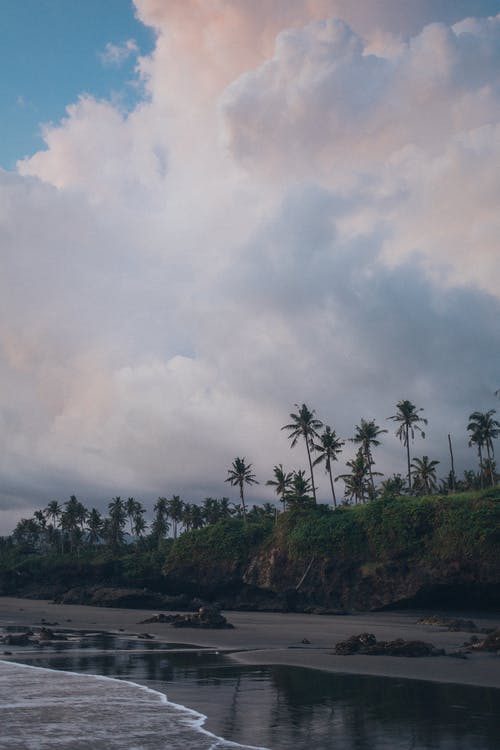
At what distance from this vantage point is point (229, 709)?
45.4 ft

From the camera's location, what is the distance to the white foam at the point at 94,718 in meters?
10.9

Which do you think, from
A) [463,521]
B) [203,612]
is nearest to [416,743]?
[203,612]

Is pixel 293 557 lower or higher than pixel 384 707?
higher

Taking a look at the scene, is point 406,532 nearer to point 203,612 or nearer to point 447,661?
point 203,612

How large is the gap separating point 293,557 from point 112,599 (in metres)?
17.4

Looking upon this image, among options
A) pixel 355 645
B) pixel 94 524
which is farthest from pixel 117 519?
pixel 355 645

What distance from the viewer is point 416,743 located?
427 inches

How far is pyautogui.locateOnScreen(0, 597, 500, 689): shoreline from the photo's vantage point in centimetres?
2044

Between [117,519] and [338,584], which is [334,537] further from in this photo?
[117,519]

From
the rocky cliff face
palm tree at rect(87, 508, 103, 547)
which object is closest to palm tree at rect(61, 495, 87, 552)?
palm tree at rect(87, 508, 103, 547)

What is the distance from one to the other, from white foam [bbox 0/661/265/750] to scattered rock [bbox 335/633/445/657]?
10.2 meters

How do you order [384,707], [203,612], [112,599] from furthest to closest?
[112,599], [203,612], [384,707]

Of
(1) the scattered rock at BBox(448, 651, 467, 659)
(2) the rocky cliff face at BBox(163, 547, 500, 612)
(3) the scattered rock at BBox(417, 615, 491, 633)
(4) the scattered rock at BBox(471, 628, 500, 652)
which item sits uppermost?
(2) the rocky cliff face at BBox(163, 547, 500, 612)

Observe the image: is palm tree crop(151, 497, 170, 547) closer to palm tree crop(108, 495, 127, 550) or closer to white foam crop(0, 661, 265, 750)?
palm tree crop(108, 495, 127, 550)
